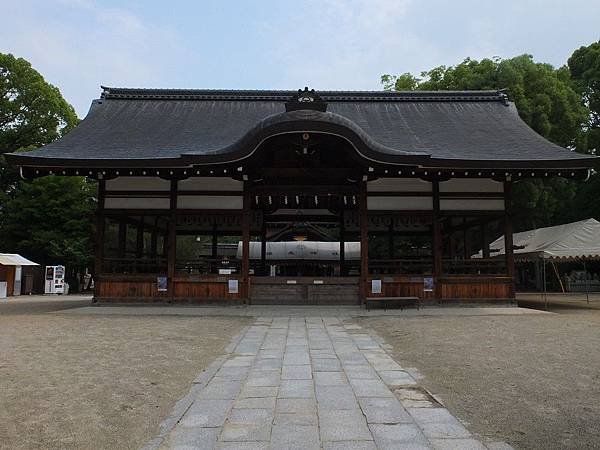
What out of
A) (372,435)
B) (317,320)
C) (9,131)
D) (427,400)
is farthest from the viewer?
(9,131)

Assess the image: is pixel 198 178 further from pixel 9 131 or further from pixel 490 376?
pixel 9 131

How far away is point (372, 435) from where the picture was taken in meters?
3.23

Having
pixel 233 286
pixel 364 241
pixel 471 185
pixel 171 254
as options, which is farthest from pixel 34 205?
pixel 471 185

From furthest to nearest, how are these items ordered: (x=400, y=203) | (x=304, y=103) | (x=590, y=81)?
(x=590, y=81), (x=400, y=203), (x=304, y=103)

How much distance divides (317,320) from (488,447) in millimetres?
7028

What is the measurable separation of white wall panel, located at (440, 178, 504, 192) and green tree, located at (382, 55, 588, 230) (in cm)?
938

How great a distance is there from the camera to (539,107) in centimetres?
2114

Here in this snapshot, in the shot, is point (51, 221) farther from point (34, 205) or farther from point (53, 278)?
point (53, 278)

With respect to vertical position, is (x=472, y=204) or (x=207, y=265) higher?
(x=472, y=204)

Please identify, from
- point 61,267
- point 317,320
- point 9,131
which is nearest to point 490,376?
point 317,320

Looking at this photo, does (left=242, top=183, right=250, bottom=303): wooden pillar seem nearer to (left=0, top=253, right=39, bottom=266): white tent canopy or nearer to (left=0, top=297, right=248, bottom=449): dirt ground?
(left=0, top=297, right=248, bottom=449): dirt ground

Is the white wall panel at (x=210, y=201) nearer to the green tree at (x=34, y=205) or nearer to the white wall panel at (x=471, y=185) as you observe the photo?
the white wall panel at (x=471, y=185)

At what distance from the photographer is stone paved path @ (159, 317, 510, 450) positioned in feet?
10.2

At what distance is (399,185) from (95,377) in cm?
989
